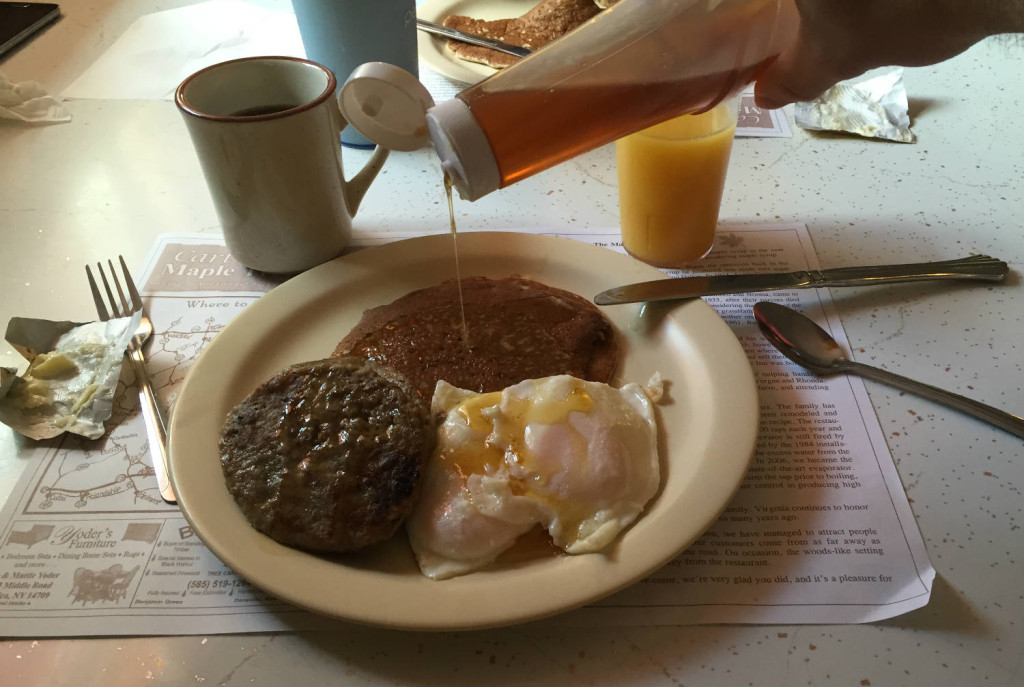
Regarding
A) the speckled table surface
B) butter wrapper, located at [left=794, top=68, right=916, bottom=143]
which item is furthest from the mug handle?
butter wrapper, located at [left=794, top=68, right=916, bottom=143]

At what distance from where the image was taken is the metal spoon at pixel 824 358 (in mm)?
829

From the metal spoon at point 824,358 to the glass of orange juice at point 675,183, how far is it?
0.16 metres

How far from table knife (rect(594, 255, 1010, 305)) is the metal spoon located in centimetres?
4

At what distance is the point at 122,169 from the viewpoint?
1.35 metres

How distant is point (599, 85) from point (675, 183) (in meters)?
0.30

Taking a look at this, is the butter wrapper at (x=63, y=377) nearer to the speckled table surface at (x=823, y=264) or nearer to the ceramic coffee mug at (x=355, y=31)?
the speckled table surface at (x=823, y=264)

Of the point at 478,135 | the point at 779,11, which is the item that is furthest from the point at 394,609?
the point at 779,11

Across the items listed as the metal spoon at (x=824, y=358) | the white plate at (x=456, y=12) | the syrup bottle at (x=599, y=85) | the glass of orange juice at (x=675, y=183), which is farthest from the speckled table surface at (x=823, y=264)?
the syrup bottle at (x=599, y=85)

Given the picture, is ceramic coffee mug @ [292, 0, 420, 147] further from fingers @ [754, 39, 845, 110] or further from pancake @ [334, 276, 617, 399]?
fingers @ [754, 39, 845, 110]

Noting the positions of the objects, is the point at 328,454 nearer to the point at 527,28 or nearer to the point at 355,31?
the point at 355,31

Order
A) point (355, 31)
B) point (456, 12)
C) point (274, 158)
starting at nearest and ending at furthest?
point (274, 158), point (355, 31), point (456, 12)

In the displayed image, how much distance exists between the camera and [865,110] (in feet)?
4.66

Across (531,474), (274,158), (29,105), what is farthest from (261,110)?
(29,105)

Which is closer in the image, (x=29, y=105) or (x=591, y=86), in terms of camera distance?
(x=591, y=86)
